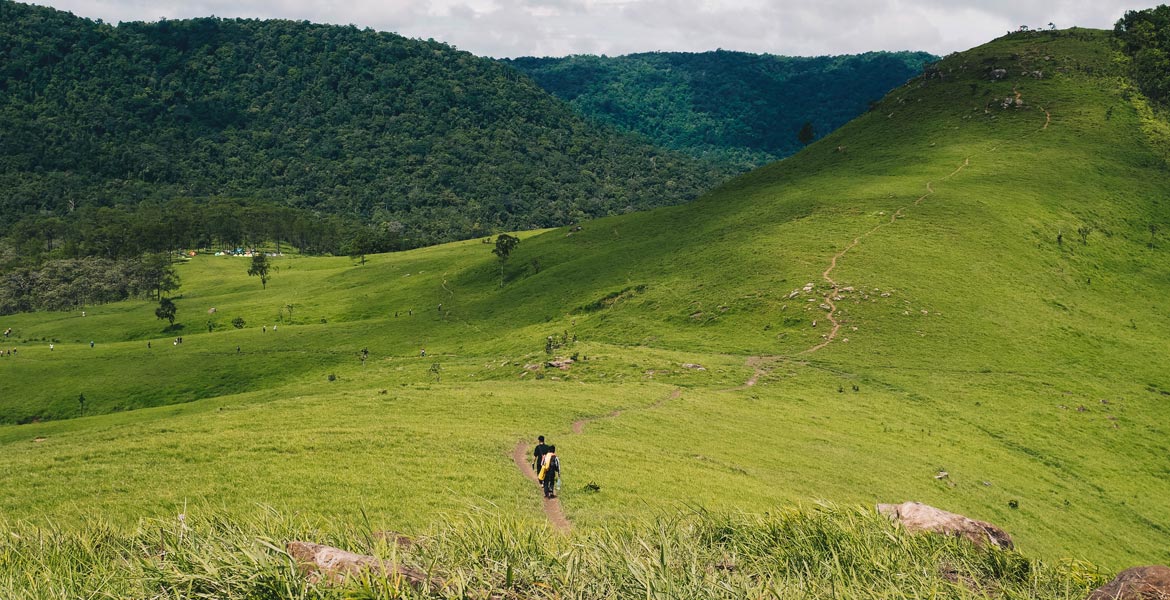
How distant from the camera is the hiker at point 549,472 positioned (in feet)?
76.5

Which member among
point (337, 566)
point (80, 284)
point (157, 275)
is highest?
point (337, 566)

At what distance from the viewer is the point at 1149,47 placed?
4958 inches

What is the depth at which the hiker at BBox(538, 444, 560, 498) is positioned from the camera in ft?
76.5

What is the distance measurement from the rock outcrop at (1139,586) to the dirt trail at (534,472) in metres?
9.03

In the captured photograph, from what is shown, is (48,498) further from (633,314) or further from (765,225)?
(765,225)

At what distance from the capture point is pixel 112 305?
5423 inches

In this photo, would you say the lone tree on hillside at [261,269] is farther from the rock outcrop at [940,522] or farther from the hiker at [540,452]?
the rock outcrop at [940,522]

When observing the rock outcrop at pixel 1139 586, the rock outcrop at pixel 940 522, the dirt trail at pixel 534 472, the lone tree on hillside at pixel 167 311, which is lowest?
the lone tree on hillside at pixel 167 311

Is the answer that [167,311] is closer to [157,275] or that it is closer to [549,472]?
[157,275]

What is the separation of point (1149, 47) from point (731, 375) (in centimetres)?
12764

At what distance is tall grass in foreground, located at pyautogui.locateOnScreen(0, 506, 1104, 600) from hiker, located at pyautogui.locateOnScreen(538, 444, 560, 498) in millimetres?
10539

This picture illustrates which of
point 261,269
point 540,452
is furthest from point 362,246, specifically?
point 540,452

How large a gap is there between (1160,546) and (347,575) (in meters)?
39.2

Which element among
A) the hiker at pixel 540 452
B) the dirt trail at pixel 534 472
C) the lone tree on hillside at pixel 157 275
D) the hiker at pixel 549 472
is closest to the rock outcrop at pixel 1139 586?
the dirt trail at pixel 534 472
